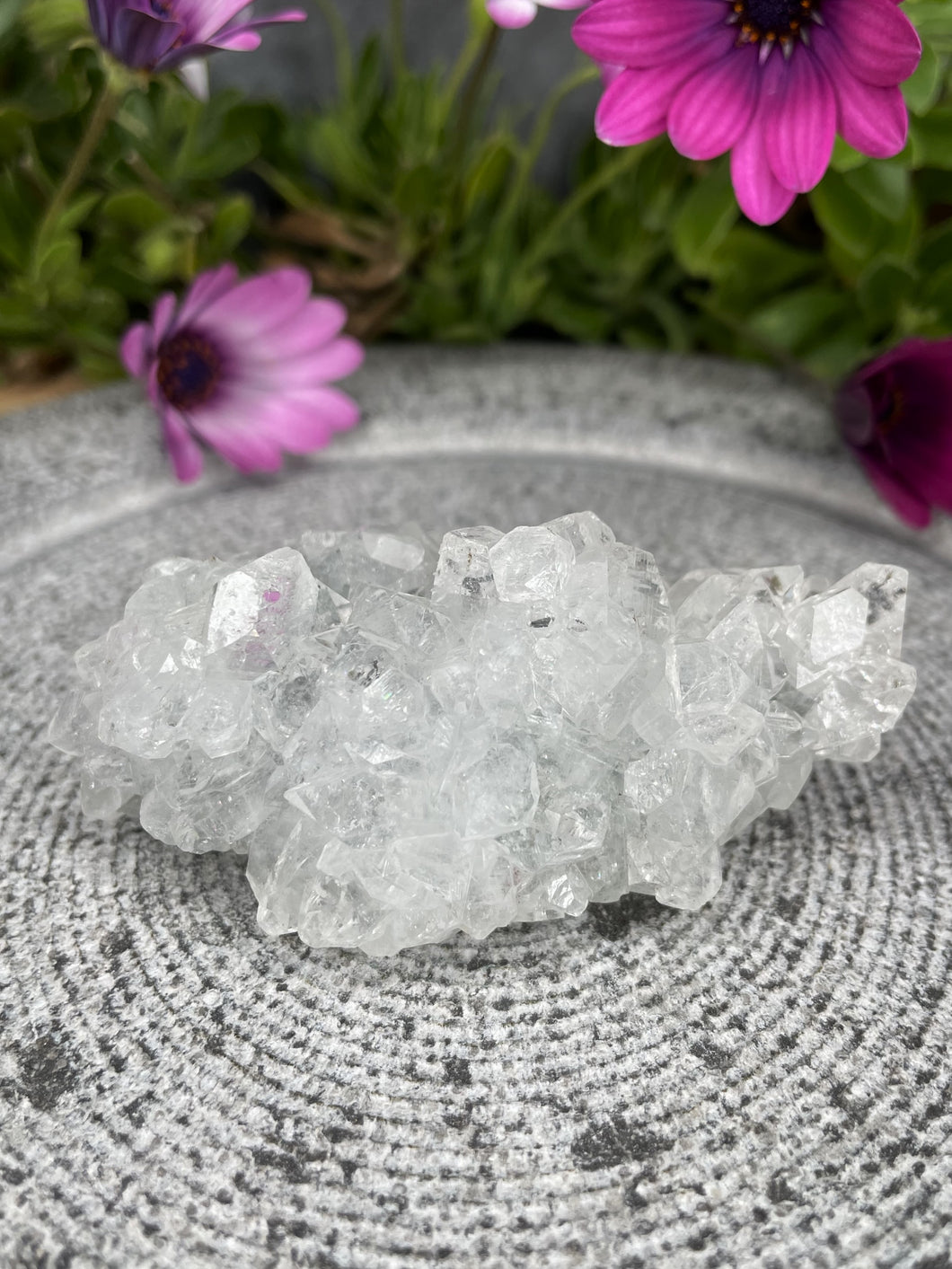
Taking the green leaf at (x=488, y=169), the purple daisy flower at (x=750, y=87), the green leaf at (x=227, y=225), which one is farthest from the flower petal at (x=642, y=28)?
the green leaf at (x=227, y=225)

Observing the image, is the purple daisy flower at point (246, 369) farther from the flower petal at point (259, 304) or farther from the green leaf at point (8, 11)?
the green leaf at point (8, 11)

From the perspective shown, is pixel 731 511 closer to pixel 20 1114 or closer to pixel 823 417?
pixel 823 417

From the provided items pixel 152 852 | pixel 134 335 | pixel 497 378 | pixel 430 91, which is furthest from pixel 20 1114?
pixel 430 91

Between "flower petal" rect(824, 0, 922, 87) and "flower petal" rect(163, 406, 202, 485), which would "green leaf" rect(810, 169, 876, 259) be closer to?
"flower petal" rect(824, 0, 922, 87)

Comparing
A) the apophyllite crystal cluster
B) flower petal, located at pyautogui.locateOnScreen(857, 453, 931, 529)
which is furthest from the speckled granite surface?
flower petal, located at pyautogui.locateOnScreen(857, 453, 931, 529)

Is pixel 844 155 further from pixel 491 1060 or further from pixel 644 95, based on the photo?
pixel 491 1060

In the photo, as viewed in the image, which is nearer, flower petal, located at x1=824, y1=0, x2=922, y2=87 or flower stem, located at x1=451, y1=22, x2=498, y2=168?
flower petal, located at x1=824, y1=0, x2=922, y2=87

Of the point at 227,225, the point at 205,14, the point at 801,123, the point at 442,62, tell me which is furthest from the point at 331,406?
the point at 442,62
